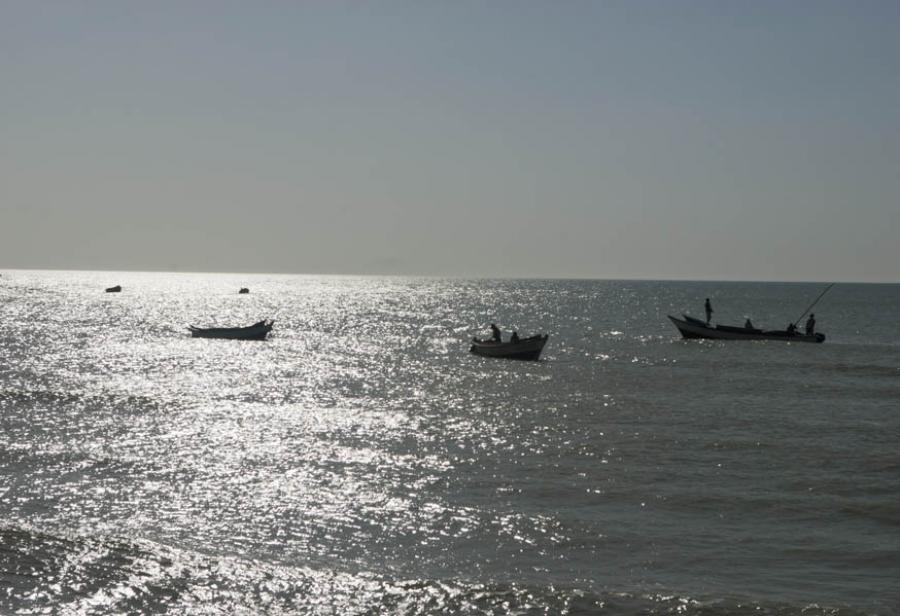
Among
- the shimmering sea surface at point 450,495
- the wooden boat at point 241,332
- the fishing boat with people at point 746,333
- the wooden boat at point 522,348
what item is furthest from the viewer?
the wooden boat at point 241,332

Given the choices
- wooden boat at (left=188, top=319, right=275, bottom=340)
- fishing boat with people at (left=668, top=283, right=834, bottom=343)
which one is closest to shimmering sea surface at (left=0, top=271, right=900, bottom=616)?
fishing boat with people at (left=668, top=283, right=834, bottom=343)

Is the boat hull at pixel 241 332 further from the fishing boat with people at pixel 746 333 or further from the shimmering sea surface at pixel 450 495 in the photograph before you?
the fishing boat with people at pixel 746 333

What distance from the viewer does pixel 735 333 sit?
6588 cm

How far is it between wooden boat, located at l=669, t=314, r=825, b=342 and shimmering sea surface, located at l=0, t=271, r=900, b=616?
20246 mm

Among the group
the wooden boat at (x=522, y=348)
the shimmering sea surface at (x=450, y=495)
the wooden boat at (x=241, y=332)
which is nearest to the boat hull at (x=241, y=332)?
the wooden boat at (x=241, y=332)

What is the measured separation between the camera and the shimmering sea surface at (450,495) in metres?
13.6

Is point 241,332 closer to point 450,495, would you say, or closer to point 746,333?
point 746,333

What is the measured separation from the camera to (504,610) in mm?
12781

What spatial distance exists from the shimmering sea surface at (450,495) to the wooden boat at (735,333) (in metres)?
20.2

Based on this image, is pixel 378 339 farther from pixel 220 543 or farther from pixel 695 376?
pixel 220 543

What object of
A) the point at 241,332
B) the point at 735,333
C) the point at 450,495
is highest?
the point at 735,333

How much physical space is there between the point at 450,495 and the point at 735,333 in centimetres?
5067

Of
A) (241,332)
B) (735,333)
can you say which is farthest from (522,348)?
(241,332)

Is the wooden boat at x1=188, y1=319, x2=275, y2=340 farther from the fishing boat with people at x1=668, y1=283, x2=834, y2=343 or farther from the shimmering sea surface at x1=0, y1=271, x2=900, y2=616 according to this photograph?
the fishing boat with people at x1=668, y1=283, x2=834, y2=343
